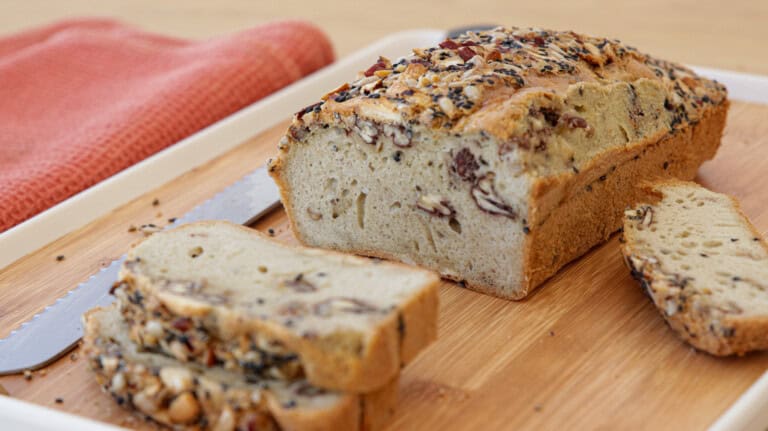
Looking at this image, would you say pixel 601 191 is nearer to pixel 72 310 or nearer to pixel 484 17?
pixel 72 310

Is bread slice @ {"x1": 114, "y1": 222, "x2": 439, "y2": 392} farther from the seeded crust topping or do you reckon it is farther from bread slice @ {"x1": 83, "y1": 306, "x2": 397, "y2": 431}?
the seeded crust topping

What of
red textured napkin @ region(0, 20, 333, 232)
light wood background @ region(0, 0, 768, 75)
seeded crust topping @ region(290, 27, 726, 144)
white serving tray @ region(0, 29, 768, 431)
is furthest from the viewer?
light wood background @ region(0, 0, 768, 75)

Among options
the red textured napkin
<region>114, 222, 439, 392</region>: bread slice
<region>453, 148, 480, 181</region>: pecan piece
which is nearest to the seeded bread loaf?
<region>453, 148, 480, 181</region>: pecan piece

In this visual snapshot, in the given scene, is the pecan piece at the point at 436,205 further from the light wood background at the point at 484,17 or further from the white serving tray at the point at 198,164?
the light wood background at the point at 484,17

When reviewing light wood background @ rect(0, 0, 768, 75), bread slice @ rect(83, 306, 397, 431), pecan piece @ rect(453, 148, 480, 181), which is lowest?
light wood background @ rect(0, 0, 768, 75)

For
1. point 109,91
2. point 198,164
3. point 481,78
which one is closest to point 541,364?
point 481,78

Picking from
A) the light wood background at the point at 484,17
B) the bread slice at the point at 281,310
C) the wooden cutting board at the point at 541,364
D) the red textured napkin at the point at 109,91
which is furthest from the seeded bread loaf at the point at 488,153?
the light wood background at the point at 484,17
